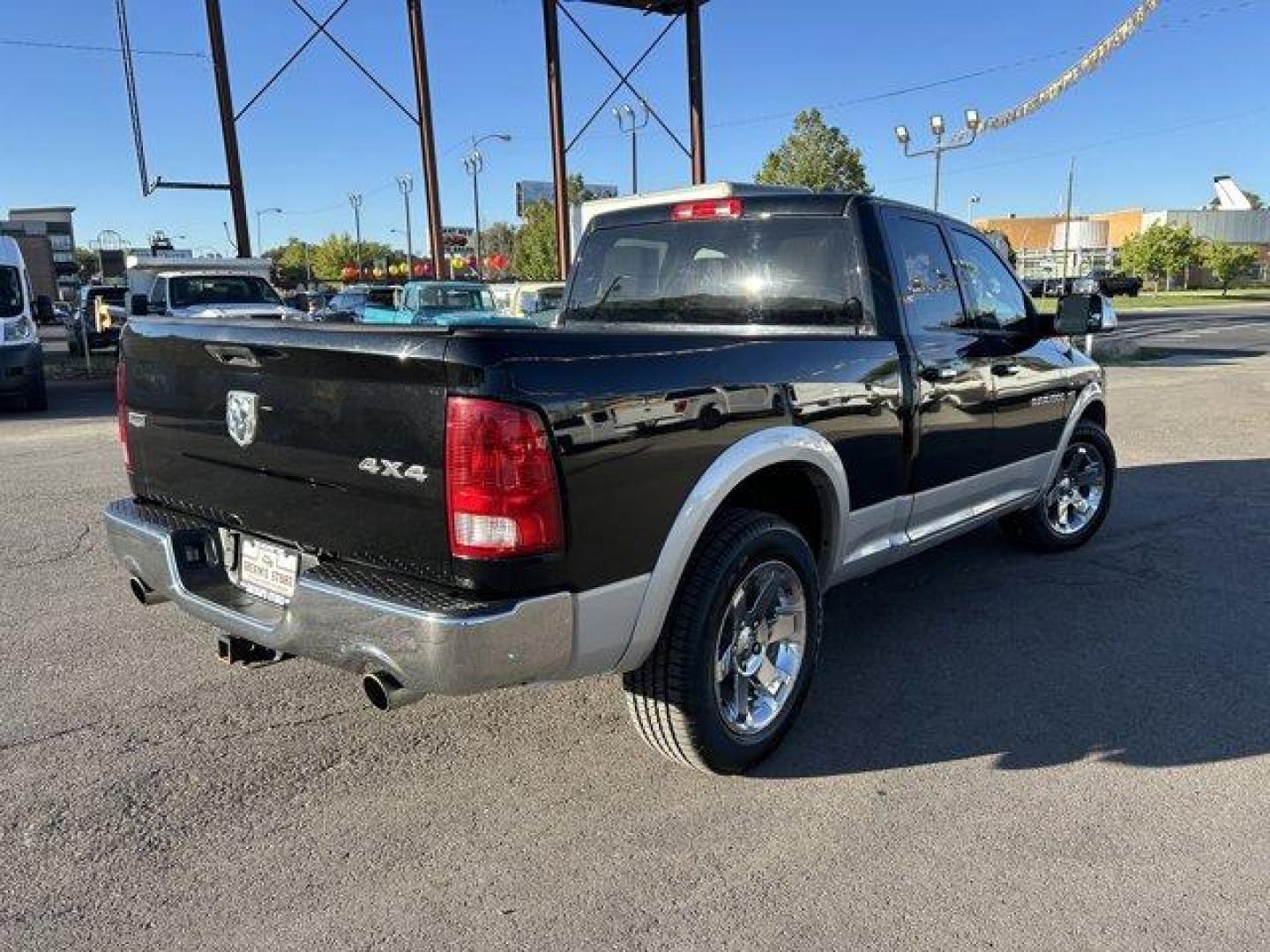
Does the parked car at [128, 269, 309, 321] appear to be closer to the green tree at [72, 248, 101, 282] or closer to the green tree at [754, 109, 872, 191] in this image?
the green tree at [754, 109, 872, 191]

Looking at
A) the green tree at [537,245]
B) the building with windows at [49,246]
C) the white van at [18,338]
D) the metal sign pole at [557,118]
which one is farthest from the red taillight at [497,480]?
the building with windows at [49,246]

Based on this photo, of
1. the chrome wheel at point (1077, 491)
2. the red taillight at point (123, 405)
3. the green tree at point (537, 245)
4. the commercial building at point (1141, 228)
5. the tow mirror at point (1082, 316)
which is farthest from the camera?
the commercial building at point (1141, 228)

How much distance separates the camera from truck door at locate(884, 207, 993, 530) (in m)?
3.98

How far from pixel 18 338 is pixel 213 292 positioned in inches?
167

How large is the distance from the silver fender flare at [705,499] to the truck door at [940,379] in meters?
0.81

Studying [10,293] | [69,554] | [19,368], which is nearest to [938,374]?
[69,554]

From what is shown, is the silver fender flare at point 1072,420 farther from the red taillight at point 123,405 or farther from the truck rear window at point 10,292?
the truck rear window at point 10,292

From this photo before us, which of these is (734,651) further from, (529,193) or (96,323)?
(529,193)

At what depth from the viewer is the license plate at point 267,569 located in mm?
2848

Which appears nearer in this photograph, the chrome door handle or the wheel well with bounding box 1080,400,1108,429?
the chrome door handle

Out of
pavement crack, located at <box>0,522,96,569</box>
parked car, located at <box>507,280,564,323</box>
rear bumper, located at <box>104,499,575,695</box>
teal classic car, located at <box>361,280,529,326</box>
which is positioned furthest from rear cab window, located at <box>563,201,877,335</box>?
parked car, located at <box>507,280,564,323</box>

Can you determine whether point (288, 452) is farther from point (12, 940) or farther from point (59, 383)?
point (59, 383)

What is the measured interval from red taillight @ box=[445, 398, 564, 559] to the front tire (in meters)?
0.71

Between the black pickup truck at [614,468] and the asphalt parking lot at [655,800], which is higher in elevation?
the black pickup truck at [614,468]
